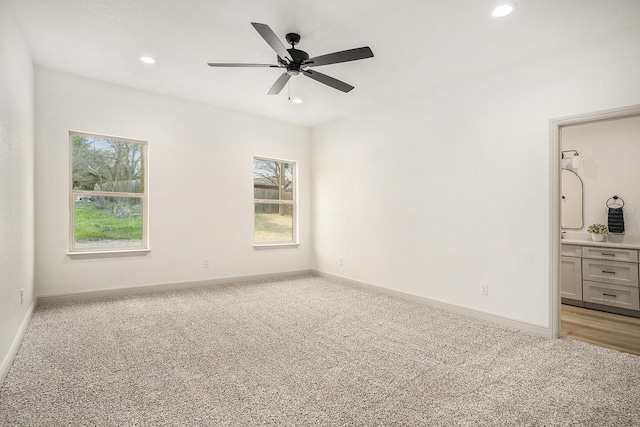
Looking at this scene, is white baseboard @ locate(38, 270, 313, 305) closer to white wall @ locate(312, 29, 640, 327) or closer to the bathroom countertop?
white wall @ locate(312, 29, 640, 327)

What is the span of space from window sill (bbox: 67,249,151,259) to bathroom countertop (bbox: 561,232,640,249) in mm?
5506

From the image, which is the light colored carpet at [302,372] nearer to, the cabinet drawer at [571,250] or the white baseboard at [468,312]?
the white baseboard at [468,312]

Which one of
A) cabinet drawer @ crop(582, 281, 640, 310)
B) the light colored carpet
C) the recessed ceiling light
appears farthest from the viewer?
cabinet drawer @ crop(582, 281, 640, 310)

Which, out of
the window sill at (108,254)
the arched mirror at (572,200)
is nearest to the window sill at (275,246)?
the window sill at (108,254)

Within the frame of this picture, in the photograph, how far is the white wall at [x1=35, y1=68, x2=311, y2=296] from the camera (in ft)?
12.9

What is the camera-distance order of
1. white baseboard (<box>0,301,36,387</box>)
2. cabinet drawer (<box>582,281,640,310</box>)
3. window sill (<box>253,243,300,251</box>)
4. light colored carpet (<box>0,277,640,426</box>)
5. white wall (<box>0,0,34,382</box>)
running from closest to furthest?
light colored carpet (<box>0,277,640,426</box>) → white baseboard (<box>0,301,36,387</box>) → white wall (<box>0,0,34,382</box>) → cabinet drawer (<box>582,281,640,310</box>) → window sill (<box>253,243,300,251</box>)

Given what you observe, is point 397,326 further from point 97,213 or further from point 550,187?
point 97,213

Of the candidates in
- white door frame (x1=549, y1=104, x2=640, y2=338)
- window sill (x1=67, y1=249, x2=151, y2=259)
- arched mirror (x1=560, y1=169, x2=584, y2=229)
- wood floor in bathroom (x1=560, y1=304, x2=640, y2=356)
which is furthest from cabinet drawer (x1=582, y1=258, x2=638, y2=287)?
window sill (x1=67, y1=249, x2=151, y2=259)

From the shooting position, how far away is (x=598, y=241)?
418 centimetres

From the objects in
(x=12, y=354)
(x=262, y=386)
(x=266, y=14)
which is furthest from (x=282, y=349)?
(x=266, y=14)

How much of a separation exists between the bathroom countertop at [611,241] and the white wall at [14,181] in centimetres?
562

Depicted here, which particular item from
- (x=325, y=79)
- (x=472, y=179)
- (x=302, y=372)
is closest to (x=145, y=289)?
(x=302, y=372)

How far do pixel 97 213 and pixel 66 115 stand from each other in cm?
122

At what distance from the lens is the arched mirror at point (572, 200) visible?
4586 millimetres
